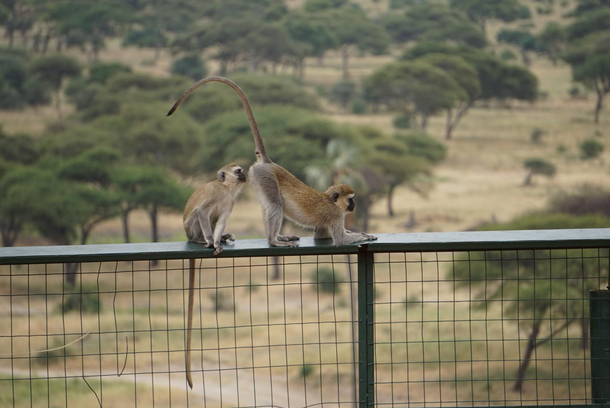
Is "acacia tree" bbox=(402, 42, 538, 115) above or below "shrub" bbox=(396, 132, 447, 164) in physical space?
above

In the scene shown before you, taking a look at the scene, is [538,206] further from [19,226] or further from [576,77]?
[19,226]

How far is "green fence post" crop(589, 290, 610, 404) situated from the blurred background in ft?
81.9

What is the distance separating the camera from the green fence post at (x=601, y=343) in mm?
2873

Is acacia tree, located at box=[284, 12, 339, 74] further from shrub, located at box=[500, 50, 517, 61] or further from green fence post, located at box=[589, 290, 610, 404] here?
green fence post, located at box=[589, 290, 610, 404]

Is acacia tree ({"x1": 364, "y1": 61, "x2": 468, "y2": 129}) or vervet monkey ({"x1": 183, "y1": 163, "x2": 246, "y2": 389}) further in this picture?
acacia tree ({"x1": 364, "y1": 61, "x2": 468, "y2": 129})

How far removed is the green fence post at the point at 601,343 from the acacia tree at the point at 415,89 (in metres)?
39.1

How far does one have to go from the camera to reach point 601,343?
9.47 feet

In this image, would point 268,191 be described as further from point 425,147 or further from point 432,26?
point 432,26

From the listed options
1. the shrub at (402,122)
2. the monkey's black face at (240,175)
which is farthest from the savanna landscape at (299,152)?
the monkey's black face at (240,175)

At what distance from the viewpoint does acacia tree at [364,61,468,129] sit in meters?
41.4

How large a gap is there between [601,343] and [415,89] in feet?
130

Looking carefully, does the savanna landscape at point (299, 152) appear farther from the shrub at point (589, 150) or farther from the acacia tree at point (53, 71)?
the shrub at point (589, 150)

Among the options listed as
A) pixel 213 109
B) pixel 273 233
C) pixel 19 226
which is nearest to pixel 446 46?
pixel 213 109

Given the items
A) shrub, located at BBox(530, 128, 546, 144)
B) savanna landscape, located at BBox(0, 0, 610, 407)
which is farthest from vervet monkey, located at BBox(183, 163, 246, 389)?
shrub, located at BBox(530, 128, 546, 144)
